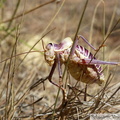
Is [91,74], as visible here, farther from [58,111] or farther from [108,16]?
[108,16]

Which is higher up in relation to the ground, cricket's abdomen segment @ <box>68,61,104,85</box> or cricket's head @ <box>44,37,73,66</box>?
cricket's head @ <box>44,37,73,66</box>

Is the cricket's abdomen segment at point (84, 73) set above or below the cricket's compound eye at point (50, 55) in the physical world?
below

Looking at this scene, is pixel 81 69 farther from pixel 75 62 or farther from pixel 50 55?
pixel 50 55

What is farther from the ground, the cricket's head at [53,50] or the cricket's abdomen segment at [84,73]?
the cricket's head at [53,50]

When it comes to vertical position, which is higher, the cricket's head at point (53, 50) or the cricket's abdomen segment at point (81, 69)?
the cricket's head at point (53, 50)

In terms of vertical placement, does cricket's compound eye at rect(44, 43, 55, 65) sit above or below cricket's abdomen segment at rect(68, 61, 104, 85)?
above

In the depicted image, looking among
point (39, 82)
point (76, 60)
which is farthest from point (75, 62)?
point (39, 82)

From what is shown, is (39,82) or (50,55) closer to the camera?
(50,55)

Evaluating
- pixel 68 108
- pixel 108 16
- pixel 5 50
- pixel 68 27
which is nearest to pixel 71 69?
pixel 68 108

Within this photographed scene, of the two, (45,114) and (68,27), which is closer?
(45,114)

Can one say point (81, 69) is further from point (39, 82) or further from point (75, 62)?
point (39, 82)

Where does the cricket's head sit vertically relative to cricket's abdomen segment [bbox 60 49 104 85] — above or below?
above
